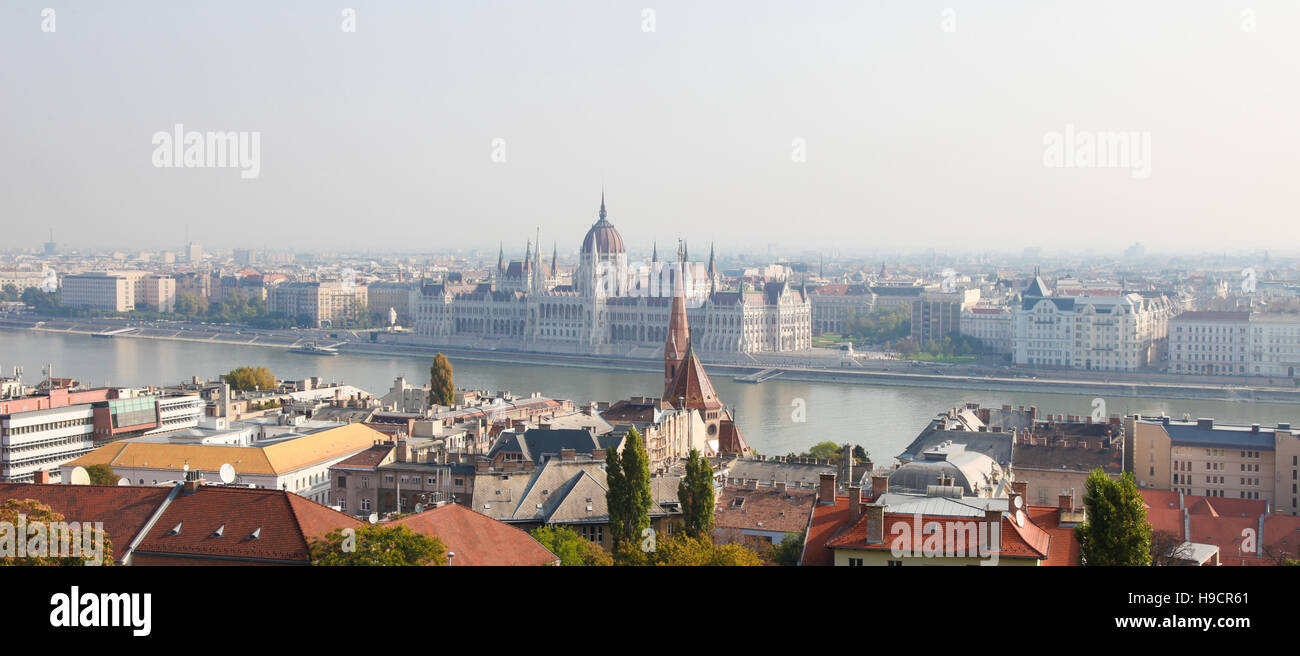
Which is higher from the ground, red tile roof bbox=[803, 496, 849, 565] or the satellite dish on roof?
red tile roof bbox=[803, 496, 849, 565]

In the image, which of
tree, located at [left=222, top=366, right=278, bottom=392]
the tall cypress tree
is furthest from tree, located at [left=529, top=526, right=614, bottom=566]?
tree, located at [left=222, top=366, right=278, bottom=392]

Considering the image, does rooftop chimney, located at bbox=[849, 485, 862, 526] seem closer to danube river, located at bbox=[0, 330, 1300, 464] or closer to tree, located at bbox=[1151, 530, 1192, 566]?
tree, located at bbox=[1151, 530, 1192, 566]

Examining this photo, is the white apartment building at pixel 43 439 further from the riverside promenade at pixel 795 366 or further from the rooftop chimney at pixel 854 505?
the riverside promenade at pixel 795 366

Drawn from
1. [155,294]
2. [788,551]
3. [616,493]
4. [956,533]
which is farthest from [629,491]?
[155,294]

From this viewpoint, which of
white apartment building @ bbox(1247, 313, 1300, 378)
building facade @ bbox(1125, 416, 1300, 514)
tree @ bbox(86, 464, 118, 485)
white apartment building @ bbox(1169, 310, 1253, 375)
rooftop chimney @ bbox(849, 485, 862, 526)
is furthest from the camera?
white apartment building @ bbox(1169, 310, 1253, 375)

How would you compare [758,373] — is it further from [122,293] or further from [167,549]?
[122,293]

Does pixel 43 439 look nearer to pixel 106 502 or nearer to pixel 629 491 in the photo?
pixel 106 502

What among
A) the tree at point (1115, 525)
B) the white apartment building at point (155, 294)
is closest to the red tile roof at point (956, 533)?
the tree at point (1115, 525)
